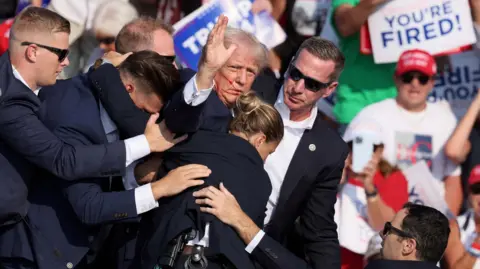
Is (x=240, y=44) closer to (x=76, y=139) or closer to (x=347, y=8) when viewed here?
(x=76, y=139)

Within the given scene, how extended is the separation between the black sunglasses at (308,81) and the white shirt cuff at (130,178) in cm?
108

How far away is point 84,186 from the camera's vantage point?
190 inches

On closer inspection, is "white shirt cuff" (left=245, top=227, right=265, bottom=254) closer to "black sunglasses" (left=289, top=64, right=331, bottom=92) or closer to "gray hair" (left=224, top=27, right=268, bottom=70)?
"black sunglasses" (left=289, top=64, right=331, bottom=92)

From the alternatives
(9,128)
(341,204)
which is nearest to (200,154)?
(9,128)

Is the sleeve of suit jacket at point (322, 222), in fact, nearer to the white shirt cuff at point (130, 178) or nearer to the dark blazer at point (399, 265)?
the dark blazer at point (399, 265)

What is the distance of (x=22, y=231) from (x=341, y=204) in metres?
2.50

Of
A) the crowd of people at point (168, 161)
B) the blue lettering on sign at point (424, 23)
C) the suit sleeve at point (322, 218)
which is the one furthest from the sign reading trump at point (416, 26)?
the suit sleeve at point (322, 218)

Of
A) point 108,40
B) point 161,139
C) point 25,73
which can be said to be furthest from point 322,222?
point 108,40

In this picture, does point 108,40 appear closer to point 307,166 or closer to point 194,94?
point 307,166

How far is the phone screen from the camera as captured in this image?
678 cm

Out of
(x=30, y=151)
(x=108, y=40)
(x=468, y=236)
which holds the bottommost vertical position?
(x=468, y=236)

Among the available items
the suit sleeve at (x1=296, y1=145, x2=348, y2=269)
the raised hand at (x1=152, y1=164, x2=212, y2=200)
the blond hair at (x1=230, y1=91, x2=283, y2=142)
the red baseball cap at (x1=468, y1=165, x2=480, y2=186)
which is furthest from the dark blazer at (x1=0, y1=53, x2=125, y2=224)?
the red baseball cap at (x1=468, y1=165, x2=480, y2=186)

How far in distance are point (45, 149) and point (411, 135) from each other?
310cm

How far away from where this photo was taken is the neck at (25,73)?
4.89m
